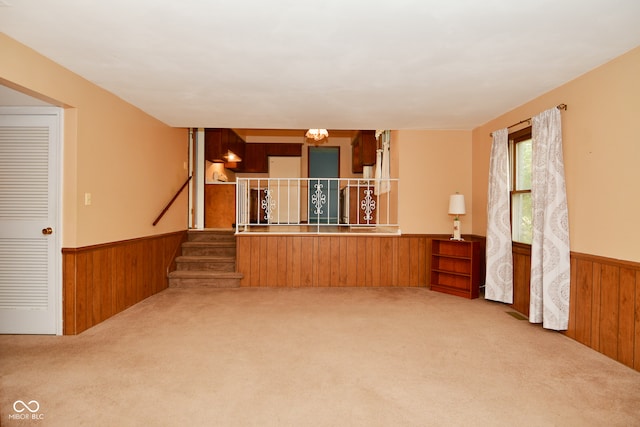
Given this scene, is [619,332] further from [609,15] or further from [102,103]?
[102,103]

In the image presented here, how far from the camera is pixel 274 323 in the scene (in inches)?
144

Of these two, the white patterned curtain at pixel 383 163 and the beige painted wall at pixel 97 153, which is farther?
the white patterned curtain at pixel 383 163

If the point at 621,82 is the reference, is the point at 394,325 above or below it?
below

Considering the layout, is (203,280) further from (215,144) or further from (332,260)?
(215,144)

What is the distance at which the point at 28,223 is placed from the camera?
3287 millimetres

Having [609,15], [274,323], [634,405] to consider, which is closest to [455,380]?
[634,405]

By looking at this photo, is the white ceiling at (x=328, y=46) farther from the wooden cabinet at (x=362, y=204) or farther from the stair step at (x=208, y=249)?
the wooden cabinet at (x=362, y=204)

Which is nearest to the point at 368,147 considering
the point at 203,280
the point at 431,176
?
the point at 431,176

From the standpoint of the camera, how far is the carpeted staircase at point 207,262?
532 centimetres

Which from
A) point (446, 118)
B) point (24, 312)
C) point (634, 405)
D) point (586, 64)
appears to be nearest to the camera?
point (634, 405)

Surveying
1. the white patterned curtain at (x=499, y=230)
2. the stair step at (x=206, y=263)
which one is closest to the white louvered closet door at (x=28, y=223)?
the stair step at (x=206, y=263)

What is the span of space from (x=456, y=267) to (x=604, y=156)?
2.49 meters

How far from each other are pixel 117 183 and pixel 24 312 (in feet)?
5.03

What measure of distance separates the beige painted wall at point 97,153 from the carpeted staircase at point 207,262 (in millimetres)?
800
